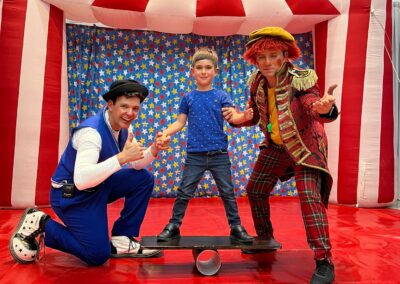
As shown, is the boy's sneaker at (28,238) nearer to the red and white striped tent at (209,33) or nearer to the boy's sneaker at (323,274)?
the boy's sneaker at (323,274)

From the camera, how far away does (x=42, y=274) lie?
1896 mm

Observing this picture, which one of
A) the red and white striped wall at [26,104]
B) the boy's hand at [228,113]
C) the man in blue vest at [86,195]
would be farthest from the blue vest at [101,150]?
the red and white striped wall at [26,104]

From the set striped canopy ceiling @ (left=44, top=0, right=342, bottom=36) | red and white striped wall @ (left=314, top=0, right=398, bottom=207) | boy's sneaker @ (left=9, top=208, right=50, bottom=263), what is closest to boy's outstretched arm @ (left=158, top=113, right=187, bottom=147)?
boy's sneaker @ (left=9, top=208, right=50, bottom=263)

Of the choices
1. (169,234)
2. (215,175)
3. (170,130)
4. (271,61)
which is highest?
(271,61)

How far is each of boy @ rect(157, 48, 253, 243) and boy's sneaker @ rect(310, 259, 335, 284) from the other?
46 centimetres

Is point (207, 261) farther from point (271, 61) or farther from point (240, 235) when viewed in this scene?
point (271, 61)

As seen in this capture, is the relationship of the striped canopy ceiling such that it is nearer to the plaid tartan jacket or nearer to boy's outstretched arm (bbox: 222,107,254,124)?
boy's outstretched arm (bbox: 222,107,254,124)

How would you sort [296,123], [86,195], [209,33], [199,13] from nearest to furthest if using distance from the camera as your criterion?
1. [296,123]
2. [86,195]
3. [199,13]
4. [209,33]

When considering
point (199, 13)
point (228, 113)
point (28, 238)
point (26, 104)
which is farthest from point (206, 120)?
point (26, 104)

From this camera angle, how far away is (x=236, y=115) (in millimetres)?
2197

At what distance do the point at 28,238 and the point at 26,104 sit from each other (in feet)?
5.96

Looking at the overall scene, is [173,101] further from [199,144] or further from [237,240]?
[237,240]

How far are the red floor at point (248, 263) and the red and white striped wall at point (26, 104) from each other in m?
0.54

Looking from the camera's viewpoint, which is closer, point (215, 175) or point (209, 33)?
point (215, 175)
